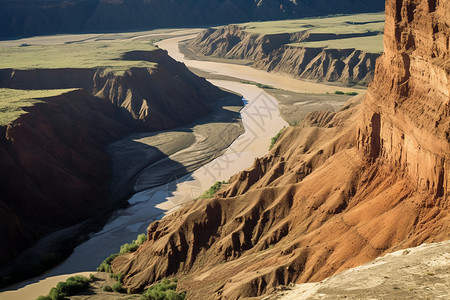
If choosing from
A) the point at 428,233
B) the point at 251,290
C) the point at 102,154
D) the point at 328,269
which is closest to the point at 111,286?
the point at 251,290

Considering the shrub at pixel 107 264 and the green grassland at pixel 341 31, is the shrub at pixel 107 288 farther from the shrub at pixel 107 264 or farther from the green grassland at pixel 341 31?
the green grassland at pixel 341 31

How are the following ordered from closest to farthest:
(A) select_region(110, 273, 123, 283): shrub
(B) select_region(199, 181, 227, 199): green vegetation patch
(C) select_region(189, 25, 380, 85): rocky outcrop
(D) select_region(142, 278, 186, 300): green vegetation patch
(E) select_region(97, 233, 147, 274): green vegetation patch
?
(D) select_region(142, 278, 186, 300): green vegetation patch < (A) select_region(110, 273, 123, 283): shrub < (E) select_region(97, 233, 147, 274): green vegetation patch < (B) select_region(199, 181, 227, 199): green vegetation patch < (C) select_region(189, 25, 380, 85): rocky outcrop

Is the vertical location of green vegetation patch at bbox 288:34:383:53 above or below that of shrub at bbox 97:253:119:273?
above

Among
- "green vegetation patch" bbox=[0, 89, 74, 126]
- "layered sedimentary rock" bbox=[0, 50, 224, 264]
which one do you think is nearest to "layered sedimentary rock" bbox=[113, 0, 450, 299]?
"layered sedimentary rock" bbox=[0, 50, 224, 264]

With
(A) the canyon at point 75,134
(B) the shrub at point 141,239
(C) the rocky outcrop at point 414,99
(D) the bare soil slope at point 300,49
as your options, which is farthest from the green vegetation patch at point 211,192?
(D) the bare soil slope at point 300,49

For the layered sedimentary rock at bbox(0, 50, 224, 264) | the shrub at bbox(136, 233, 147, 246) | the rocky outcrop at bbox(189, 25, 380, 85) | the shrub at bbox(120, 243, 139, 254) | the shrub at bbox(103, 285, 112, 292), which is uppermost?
the rocky outcrop at bbox(189, 25, 380, 85)

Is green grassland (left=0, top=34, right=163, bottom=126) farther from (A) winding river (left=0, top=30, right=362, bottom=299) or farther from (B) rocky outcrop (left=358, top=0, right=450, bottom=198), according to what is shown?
(B) rocky outcrop (left=358, top=0, right=450, bottom=198)

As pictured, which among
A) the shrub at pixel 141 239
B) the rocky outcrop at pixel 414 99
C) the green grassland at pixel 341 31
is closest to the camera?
the rocky outcrop at pixel 414 99

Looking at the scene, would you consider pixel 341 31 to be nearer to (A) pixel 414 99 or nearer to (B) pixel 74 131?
(B) pixel 74 131
